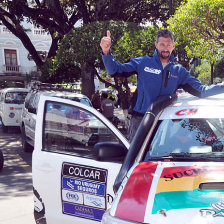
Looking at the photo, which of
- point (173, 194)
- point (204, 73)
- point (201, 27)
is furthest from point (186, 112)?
point (204, 73)

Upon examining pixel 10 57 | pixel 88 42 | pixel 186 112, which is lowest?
pixel 186 112

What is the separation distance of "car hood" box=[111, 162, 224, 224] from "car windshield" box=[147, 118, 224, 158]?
19 centimetres

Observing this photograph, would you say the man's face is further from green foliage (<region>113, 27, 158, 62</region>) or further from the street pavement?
green foliage (<region>113, 27, 158, 62</region>)

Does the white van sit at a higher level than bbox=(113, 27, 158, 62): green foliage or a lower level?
lower

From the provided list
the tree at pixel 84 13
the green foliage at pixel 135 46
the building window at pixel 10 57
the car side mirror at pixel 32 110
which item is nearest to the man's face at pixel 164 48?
the car side mirror at pixel 32 110

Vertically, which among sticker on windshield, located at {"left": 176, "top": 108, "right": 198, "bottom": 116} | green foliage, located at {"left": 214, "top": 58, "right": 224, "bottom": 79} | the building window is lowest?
sticker on windshield, located at {"left": 176, "top": 108, "right": 198, "bottom": 116}

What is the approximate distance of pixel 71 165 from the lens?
119 inches

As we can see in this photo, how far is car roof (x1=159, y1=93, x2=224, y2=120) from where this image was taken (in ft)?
9.16

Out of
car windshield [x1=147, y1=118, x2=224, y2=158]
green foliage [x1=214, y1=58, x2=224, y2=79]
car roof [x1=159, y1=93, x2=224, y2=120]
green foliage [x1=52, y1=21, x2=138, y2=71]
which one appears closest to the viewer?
car windshield [x1=147, y1=118, x2=224, y2=158]

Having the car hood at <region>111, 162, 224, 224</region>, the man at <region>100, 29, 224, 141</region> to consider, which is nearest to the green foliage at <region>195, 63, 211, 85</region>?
the man at <region>100, 29, 224, 141</region>

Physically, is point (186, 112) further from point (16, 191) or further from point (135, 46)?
point (135, 46)

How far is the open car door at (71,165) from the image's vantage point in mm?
2949

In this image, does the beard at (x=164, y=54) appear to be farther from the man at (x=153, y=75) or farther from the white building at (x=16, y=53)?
the white building at (x=16, y=53)

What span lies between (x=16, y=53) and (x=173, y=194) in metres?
37.4
